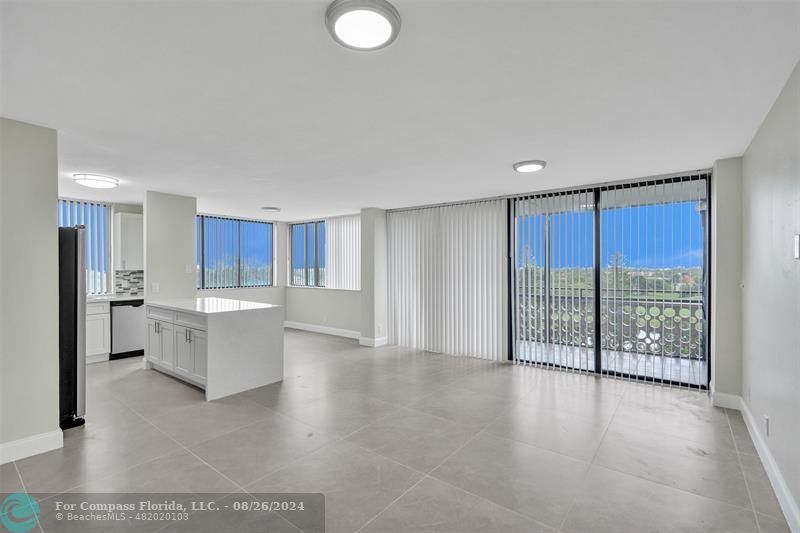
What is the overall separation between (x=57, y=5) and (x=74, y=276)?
2582 millimetres

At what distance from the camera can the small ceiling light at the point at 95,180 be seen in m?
4.29

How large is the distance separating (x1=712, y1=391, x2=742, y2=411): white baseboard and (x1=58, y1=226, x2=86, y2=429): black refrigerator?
19.8 feet

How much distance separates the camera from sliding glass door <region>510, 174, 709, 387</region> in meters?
4.25

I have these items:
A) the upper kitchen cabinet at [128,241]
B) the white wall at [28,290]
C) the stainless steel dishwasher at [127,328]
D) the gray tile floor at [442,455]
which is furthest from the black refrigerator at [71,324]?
the upper kitchen cabinet at [128,241]

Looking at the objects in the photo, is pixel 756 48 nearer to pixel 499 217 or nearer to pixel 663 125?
pixel 663 125

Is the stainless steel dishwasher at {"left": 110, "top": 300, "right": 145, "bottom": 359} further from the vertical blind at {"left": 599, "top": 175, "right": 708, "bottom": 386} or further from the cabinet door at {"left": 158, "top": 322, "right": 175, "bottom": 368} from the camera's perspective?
the vertical blind at {"left": 599, "top": 175, "right": 708, "bottom": 386}

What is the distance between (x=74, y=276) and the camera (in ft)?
10.8

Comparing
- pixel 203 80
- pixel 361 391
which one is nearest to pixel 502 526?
pixel 361 391

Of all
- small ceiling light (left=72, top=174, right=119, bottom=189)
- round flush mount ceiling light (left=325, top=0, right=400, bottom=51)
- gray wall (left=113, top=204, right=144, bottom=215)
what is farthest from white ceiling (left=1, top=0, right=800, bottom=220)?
gray wall (left=113, top=204, right=144, bottom=215)

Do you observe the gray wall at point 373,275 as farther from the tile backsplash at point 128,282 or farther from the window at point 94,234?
the window at point 94,234

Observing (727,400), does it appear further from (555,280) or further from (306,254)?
(306,254)

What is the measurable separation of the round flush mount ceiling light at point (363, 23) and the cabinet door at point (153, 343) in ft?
15.5

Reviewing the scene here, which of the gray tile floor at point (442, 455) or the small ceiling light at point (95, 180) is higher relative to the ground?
the small ceiling light at point (95, 180)

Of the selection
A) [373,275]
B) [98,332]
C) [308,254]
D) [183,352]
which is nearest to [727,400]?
[373,275]
